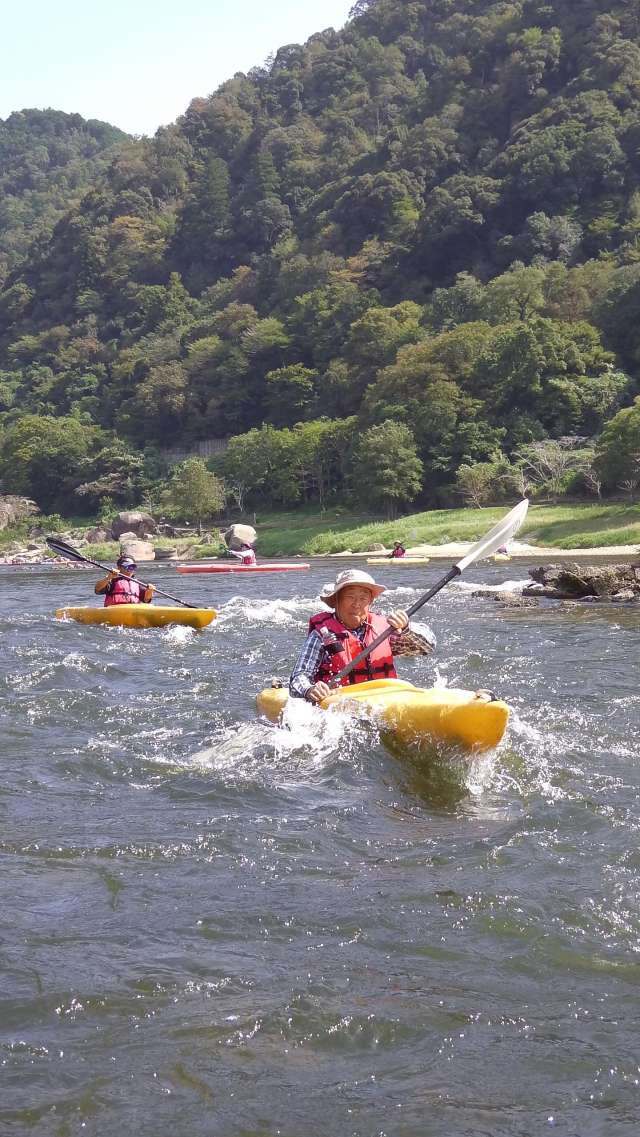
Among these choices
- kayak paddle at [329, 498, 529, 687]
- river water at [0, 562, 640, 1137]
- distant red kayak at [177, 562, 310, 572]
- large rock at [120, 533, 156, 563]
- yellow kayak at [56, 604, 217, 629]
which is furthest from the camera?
large rock at [120, 533, 156, 563]

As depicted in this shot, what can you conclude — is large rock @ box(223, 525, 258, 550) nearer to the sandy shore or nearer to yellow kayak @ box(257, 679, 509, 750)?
the sandy shore

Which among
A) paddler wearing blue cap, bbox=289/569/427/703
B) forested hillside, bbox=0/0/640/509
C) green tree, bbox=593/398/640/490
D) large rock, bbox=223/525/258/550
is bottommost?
large rock, bbox=223/525/258/550

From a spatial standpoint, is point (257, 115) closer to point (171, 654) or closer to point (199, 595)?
point (199, 595)

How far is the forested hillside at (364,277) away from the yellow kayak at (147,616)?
27.4 meters

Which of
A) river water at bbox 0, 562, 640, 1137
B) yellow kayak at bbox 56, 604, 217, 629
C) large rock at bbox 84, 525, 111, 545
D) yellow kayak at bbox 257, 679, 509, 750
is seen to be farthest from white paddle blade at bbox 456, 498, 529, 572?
large rock at bbox 84, 525, 111, 545

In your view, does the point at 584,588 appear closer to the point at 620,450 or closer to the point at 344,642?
the point at 344,642

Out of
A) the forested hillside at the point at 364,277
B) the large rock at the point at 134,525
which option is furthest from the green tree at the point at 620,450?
the large rock at the point at 134,525

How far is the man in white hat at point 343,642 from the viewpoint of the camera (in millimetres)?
7035

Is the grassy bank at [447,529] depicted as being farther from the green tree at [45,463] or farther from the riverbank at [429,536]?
the green tree at [45,463]

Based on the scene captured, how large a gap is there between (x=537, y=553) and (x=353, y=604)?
2777 centimetres

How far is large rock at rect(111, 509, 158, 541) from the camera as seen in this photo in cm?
5634

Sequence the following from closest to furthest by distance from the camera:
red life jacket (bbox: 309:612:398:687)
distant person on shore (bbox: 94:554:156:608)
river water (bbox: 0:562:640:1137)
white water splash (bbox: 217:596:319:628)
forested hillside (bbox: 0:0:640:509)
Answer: river water (bbox: 0:562:640:1137) → red life jacket (bbox: 309:612:398:687) → distant person on shore (bbox: 94:554:156:608) → white water splash (bbox: 217:596:319:628) → forested hillside (bbox: 0:0:640:509)

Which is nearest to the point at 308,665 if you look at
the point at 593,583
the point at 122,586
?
the point at 122,586

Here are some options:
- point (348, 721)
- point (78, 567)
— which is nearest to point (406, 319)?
point (78, 567)
